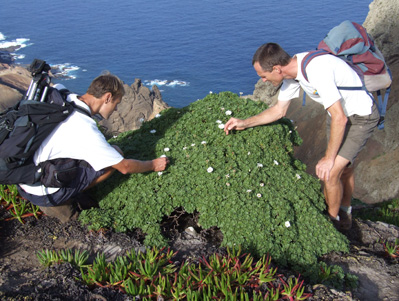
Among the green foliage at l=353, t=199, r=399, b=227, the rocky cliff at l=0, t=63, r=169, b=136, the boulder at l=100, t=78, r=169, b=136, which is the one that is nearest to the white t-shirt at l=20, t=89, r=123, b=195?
the green foliage at l=353, t=199, r=399, b=227

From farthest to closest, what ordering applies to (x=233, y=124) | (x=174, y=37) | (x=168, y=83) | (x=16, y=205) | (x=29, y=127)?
(x=174, y=37)
(x=168, y=83)
(x=233, y=124)
(x=16, y=205)
(x=29, y=127)

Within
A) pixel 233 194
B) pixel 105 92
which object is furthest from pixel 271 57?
pixel 105 92

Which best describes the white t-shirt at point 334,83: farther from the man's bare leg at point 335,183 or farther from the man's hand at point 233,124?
the man's hand at point 233,124

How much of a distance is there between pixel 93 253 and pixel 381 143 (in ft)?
31.2

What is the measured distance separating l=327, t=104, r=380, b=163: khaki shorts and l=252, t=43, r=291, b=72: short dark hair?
117 centimetres

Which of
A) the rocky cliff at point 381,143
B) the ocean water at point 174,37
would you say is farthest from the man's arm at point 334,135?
the ocean water at point 174,37

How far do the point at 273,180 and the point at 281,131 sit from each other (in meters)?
1.02

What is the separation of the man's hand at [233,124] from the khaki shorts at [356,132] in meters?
1.36

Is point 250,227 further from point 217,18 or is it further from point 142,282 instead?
point 217,18

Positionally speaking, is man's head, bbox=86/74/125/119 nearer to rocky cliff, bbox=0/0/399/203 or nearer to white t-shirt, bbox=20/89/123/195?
white t-shirt, bbox=20/89/123/195

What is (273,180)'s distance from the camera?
197 inches

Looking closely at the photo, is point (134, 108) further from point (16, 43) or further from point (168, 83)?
point (16, 43)

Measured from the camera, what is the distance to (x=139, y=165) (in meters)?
4.65

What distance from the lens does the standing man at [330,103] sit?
433cm
